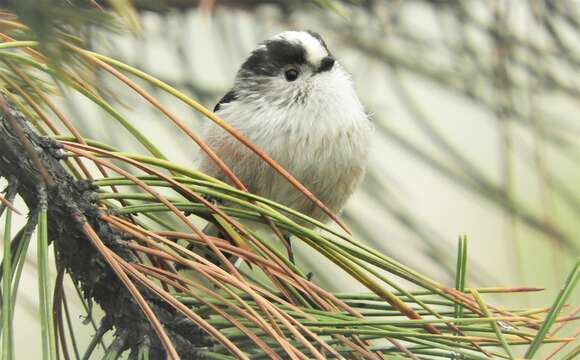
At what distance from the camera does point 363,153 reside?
1.20m

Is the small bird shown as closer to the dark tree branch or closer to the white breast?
the white breast

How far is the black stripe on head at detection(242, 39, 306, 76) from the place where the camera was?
1.21 meters

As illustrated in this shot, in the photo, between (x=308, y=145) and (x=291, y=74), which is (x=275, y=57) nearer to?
(x=291, y=74)

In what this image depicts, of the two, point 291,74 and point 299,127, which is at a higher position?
point 291,74

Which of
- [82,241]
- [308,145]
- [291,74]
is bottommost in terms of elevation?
[82,241]

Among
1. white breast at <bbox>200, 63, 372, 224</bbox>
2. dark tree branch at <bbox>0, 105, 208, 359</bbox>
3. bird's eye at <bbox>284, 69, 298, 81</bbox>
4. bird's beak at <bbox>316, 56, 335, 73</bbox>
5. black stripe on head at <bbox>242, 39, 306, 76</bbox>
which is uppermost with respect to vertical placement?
black stripe on head at <bbox>242, 39, 306, 76</bbox>

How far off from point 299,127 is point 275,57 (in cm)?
15

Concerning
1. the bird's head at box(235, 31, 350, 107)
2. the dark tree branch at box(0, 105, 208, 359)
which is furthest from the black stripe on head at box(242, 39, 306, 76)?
the dark tree branch at box(0, 105, 208, 359)

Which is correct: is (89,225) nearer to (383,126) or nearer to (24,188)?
(24,188)

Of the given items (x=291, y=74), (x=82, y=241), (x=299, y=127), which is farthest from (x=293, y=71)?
(x=82, y=241)

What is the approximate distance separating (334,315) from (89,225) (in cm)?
16

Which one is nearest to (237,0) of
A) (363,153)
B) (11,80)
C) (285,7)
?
(285,7)

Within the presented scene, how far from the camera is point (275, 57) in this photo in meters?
1.25

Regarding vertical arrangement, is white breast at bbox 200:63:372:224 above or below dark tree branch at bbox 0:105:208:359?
above
